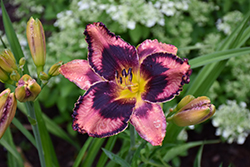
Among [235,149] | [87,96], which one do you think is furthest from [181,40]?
[87,96]

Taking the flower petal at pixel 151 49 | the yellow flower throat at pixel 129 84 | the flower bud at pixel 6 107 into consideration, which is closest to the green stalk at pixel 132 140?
the yellow flower throat at pixel 129 84

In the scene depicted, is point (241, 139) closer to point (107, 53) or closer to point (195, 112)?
point (195, 112)

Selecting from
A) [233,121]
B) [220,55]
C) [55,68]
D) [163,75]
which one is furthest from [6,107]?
[233,121]

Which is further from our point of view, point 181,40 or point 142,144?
point 181,40

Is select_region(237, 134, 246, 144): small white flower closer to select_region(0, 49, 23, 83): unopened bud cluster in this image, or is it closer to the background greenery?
the background greenery

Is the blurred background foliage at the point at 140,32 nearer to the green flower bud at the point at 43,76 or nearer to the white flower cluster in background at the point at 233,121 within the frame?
the white flower cluster in background at the point at 233,121

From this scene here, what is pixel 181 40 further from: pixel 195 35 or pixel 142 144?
pixel 142 144
